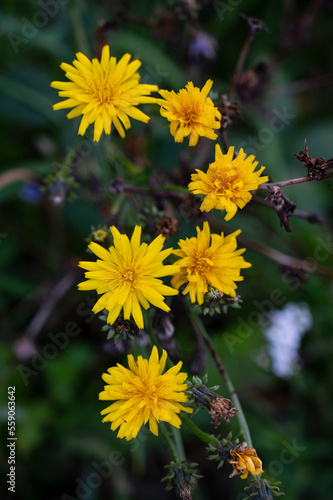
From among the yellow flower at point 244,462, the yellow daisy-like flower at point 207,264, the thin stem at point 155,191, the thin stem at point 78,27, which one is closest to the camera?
the yellow flower at point 244,462

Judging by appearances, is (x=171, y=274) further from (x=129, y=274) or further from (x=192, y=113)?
(x=192, y=113)

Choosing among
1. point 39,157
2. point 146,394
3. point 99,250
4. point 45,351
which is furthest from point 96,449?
point 39,157

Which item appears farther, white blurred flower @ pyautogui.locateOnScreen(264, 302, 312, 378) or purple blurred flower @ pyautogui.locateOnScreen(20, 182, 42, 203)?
white blurred flower @ pyautogui.locateOnScreen(264, 302, 312, 378)

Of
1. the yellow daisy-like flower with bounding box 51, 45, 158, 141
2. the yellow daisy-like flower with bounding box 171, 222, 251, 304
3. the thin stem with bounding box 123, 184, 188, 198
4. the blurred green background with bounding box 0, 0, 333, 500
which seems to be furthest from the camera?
the blurred green background with bounding box 0, 0, 333, 500

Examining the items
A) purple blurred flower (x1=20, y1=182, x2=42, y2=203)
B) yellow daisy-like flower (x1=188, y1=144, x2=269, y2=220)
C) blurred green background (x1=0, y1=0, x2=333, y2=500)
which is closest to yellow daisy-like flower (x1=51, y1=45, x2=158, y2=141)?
yellow daisy-like flower (x1=188, y1=144, x2=269, y2=220)

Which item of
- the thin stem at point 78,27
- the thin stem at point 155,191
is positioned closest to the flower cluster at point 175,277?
the thin stem at point 155,191

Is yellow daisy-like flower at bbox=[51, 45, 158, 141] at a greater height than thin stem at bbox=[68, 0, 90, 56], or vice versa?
thin stem at bbox=[68, 0, 90, 56]

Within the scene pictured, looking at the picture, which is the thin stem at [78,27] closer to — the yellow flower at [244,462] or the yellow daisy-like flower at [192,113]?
the yellow daisy-like flower at [192,113]

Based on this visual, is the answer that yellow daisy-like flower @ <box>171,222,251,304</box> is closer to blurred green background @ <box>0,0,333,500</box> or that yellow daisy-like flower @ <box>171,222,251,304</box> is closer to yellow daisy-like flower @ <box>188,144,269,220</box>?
yellow daisy-like flower @ <box>188,144,269,220</box>
